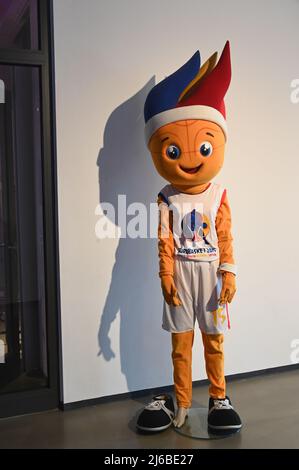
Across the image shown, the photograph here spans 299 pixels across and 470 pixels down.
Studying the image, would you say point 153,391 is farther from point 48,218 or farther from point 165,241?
point 48,218

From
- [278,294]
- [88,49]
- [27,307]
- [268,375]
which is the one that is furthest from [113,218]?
[268,375]

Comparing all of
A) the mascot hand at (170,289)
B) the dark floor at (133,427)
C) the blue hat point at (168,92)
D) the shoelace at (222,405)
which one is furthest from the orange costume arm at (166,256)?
the dark floor at (133,427)

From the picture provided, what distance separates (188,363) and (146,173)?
41.8 inches

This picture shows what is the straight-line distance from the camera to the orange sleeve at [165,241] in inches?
93.3

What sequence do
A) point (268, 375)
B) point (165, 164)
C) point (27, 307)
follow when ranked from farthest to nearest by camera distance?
point (268, 375), point (27, 307), point (165, 164)

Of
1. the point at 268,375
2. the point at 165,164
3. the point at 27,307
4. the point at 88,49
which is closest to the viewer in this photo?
the point at 165,164

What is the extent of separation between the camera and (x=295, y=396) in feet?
9.23

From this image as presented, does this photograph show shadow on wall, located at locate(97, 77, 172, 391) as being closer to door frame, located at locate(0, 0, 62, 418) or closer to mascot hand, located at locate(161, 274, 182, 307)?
door frame, located at locate(0, 0, 62, 418)

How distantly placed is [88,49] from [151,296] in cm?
139

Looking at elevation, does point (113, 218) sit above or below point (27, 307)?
above

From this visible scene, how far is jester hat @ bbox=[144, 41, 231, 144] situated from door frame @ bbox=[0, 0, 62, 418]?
1.86ft

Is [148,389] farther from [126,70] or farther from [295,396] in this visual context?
[126,70]

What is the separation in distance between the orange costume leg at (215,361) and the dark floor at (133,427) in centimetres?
22

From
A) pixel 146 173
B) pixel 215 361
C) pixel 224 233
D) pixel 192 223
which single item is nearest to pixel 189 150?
pixel 192 223
